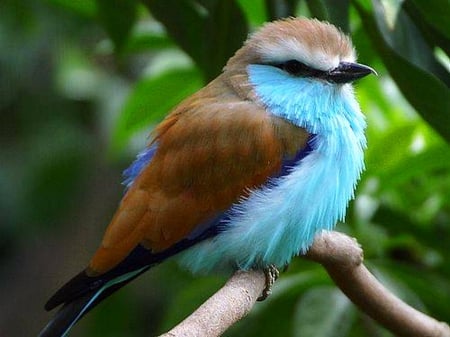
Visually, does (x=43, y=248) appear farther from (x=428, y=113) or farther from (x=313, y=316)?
(x=428, y=113)

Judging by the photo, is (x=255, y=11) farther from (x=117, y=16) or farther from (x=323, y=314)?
(x=323, y=314)

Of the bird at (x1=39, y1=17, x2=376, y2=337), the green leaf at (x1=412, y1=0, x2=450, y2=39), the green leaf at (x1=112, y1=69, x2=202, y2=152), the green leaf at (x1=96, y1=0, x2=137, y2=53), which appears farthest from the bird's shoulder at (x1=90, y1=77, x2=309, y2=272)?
the green leaf at (x1=112, y1=69, x2=202, y2=152)

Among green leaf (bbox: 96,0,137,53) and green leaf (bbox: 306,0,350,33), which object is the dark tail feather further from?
green leaf (bbox: 306,0,350,33)

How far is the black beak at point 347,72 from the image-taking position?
236 centimetres

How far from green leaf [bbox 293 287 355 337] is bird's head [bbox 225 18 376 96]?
545mm

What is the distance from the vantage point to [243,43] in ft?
8.25

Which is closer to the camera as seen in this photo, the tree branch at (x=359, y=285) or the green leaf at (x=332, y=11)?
the green leaf at (x=332, y=11)

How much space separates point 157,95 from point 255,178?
67cm

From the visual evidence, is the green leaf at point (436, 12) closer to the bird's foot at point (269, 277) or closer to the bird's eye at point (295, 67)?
the bird's eye at point (295, 67)

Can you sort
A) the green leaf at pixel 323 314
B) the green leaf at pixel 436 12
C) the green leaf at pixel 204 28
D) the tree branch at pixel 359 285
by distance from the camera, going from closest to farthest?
the green leaf at pixel 436 12 < the tree branch at pixel 359 285 < the green leaf at pixel 204 28 < the green leaf at pixel 323 314

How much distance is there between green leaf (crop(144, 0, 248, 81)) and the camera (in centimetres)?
239

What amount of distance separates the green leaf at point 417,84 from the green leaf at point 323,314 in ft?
2.05

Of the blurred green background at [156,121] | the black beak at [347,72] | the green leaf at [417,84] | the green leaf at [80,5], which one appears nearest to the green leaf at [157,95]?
the blurred green background at [156,121]

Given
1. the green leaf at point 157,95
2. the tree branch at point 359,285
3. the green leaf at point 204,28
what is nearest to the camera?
the tree branch at point 359,285
